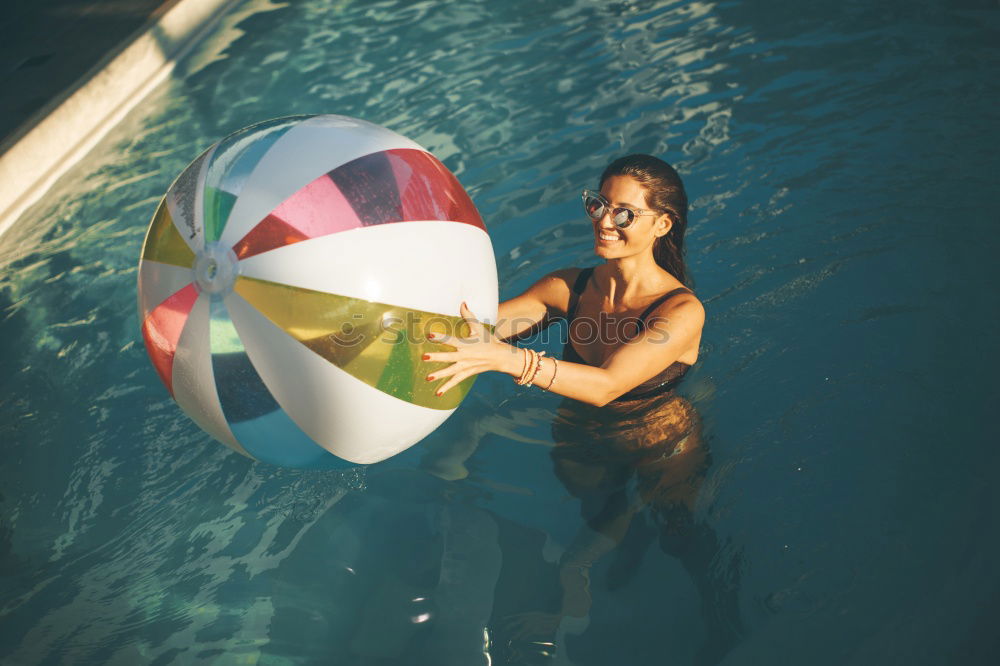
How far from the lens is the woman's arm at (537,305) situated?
367 cm

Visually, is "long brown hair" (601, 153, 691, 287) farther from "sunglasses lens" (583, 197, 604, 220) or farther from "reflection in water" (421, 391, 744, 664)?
"reflection in water" (421, 391, 744, 664)

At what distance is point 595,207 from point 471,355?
2.92ft

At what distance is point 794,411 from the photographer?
408 centimetres

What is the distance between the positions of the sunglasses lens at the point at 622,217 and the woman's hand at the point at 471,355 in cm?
72

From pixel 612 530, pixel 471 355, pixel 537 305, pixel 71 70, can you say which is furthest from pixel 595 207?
pixel 71 70

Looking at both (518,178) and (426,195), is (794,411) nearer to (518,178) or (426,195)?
(426,195)

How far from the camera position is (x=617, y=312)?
11.6ft

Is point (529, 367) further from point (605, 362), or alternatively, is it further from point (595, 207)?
point (595, 207)

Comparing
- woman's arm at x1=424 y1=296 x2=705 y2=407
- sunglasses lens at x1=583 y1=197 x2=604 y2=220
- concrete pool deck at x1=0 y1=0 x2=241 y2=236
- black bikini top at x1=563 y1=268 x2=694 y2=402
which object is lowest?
black bikini top at x1=563 y1=268 x2=694 y2=402

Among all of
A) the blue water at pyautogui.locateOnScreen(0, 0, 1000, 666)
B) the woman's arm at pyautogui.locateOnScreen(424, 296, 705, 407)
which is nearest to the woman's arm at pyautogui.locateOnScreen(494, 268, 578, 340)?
the woman's arm at pyautogui.locateOnScreen(424, 296, 705, 407)

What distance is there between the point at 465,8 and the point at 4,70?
5353 millimetres

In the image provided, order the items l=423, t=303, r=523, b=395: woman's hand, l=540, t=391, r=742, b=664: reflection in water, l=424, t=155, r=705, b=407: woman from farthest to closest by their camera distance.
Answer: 1. l=540, t=391, r=742, b=664: reflection in water
2. l=424, t=155, r=705, b=407: woman
3. l=423, t=303, r=523, b=395: woman's hand

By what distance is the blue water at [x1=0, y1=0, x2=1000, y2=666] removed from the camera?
3.29m

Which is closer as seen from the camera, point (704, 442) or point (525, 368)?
point (525, 368)
